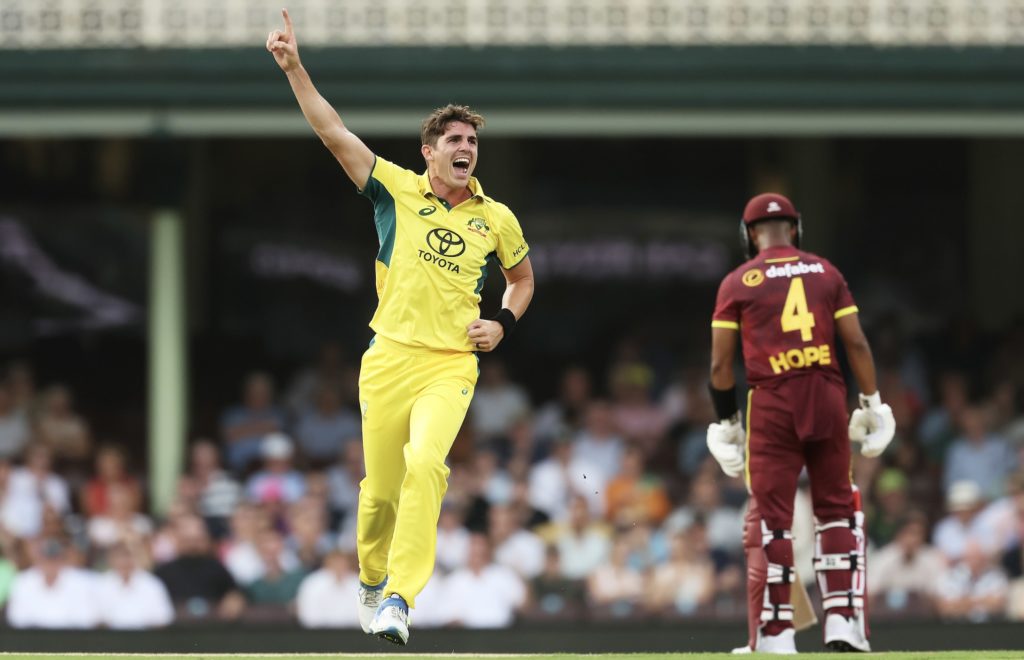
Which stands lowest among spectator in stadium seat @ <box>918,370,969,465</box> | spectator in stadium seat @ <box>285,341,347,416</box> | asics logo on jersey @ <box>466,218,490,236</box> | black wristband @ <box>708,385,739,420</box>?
black wristband @ <box>708,385,739,420</box>

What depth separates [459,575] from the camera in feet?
48.1

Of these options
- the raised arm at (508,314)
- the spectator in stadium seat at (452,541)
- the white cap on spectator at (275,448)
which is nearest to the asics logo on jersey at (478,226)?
the raised arm at (508,314)

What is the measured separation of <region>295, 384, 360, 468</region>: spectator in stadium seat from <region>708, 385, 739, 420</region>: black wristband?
23.8ft

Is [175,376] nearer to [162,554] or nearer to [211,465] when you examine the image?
[211,465]

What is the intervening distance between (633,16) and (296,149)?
4.55m

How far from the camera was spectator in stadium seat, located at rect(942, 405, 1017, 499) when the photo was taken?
16.2 m

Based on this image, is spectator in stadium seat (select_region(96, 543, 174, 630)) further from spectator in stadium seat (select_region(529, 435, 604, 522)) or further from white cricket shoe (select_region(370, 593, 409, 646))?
white cricket shoe (select_region(370, 593, 409, 646))

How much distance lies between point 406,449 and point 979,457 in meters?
8.88

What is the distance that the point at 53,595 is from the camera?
48.4 ft

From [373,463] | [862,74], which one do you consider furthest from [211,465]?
[373,463]

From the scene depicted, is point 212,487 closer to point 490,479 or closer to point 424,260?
point 490,479

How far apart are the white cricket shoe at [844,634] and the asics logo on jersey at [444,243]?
98.7 inches

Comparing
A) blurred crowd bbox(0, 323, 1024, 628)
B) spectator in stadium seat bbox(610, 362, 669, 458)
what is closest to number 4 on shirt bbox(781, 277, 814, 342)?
blurred crowd bbox(0, 323, 1024, 628)

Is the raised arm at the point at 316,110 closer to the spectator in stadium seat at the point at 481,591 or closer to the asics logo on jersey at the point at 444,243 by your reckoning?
the asics logo on jersey at the point at 444,243
